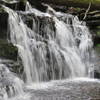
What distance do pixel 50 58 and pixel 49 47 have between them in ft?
1.65

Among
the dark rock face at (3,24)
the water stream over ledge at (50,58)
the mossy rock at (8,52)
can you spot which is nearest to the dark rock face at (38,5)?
the water stream over ledge at (50,58)

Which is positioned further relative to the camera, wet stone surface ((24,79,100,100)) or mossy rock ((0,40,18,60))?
mossy rock ((0,40,18,60))

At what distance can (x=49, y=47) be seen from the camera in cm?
1117

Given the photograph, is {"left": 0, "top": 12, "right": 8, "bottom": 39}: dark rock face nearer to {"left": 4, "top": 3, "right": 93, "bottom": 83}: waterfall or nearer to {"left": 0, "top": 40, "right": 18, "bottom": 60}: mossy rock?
{"left": 4, "top": 3, "right": 93, "bottom": 83}: waterfall

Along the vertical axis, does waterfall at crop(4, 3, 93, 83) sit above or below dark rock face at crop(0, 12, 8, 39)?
below

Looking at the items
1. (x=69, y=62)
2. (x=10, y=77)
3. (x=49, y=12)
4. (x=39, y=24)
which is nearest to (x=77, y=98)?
(x=10, y=77)

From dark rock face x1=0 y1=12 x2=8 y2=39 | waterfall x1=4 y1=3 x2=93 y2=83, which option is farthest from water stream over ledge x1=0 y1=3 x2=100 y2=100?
dark rock face x1=0 y1=12 x2=8 y2=39

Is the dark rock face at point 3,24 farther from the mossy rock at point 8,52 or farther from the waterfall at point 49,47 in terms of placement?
the mossy rock at point 8,52

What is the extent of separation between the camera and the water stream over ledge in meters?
8.20

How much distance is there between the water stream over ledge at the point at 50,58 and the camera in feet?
26.9

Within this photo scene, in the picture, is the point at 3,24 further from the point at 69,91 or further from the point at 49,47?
the point at 69,91

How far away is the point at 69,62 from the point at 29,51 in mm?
1769

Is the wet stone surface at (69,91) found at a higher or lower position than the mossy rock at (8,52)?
lower

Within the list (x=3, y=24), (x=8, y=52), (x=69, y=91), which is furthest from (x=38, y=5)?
(x=69, y=91)
